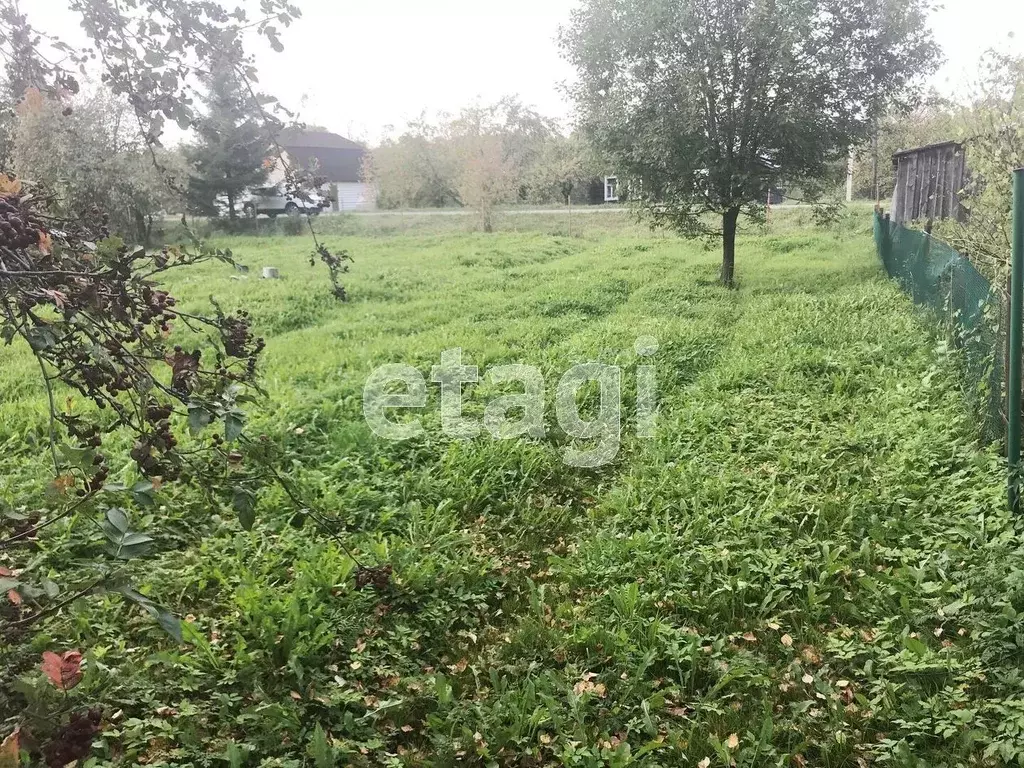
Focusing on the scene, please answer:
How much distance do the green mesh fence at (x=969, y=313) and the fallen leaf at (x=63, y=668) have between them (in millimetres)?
4644

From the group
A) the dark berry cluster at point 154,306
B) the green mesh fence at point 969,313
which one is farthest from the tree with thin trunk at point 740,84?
the dark berry cluster at point 154,306

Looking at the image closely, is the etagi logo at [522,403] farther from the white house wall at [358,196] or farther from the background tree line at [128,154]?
the white house wall at [358,196]

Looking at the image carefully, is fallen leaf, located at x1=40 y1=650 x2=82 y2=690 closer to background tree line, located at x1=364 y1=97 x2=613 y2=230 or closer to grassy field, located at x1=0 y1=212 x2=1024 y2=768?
grassy field, located at x1=0 y1=212 x2=1024 y2=768

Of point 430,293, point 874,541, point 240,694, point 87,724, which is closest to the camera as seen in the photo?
point 87,724

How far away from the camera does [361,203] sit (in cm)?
2891

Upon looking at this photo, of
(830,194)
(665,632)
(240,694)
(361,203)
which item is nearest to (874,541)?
(665,632)

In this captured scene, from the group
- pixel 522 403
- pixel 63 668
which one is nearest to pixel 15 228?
pixel 63 668

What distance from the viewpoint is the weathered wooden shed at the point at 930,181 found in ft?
33.5

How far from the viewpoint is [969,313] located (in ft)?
17.9

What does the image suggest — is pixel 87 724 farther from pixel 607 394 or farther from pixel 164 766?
pixel 607 394

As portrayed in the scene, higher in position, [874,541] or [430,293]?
[430,293]

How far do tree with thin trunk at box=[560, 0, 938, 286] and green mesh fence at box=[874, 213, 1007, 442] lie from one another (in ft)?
11.3

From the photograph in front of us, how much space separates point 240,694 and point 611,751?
5.01 feet

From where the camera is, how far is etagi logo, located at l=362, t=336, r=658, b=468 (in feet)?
17.5
